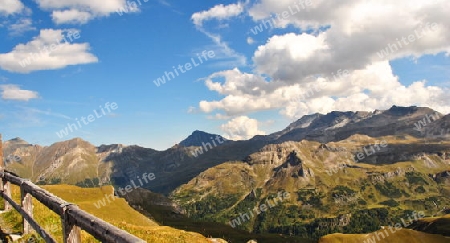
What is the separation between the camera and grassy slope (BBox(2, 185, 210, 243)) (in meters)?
19.0

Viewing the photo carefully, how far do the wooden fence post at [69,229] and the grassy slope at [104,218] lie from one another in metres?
5.96

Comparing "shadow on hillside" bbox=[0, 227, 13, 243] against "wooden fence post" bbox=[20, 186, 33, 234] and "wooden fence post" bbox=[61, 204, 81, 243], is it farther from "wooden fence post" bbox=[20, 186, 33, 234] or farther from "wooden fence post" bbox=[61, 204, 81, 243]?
"wooden fence post" bbox=[61, 204, 81, 243]

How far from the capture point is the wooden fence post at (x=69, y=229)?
35.1ft

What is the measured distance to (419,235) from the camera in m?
116

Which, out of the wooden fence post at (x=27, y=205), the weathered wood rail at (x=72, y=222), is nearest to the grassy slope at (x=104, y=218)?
the wooden fence post at (x=27, y=205)

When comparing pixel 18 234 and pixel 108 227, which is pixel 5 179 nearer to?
pixel 18 234

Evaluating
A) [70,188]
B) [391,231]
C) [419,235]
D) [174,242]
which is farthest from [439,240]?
[70,188]

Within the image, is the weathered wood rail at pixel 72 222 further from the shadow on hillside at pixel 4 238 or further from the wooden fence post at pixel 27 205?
the shadow on hillside at pixel 4 238

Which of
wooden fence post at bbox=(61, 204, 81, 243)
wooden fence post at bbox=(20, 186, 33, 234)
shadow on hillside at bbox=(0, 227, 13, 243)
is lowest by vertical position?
wooden fence post at bbox=(61, 204, 81, 243)

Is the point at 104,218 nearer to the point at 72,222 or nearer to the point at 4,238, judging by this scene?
the point at 4,238

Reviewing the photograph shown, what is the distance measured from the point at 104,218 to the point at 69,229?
16.7 meters

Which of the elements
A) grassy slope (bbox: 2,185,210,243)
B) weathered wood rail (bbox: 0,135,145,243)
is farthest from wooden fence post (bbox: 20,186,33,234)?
grassy slope (bbox: 2,185,210,243)

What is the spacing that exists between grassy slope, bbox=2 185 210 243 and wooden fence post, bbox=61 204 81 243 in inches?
235

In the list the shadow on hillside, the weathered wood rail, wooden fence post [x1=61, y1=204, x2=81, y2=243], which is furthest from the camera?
the shadow on hillside
